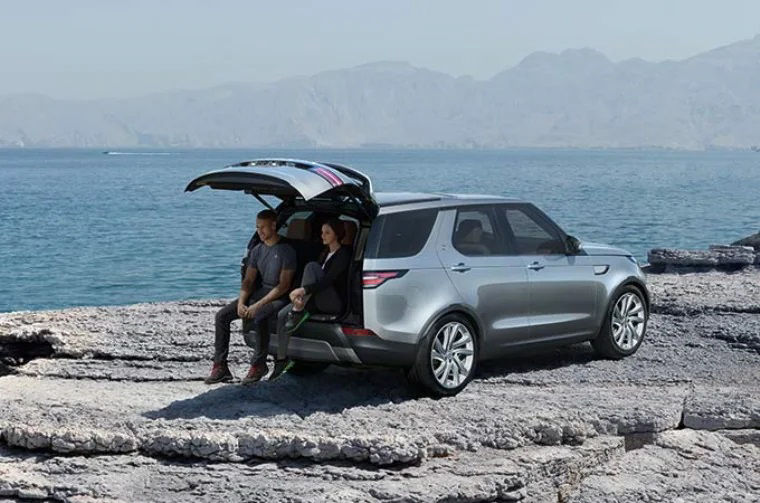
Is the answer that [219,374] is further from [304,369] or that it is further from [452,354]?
[452,354]

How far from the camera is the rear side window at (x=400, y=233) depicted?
905 centimetres

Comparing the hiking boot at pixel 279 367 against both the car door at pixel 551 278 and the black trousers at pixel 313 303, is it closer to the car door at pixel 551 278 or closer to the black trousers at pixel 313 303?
the black trousers at pixel 313 303

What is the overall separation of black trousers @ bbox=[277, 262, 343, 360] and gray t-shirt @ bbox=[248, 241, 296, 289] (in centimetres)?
28

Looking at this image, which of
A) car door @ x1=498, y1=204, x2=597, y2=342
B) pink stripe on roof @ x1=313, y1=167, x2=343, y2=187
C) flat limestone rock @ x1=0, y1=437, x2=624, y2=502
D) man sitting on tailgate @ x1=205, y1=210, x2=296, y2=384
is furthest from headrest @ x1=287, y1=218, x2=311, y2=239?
flat limestone rock @ x1=0, y1=437, x2=624, y2=502

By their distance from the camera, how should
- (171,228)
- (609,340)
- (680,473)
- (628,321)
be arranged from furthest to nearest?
(171,228), (628,321), (609,340), (680,473)

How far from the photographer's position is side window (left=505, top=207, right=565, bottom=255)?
10.5 metres

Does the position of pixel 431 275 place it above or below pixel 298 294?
above

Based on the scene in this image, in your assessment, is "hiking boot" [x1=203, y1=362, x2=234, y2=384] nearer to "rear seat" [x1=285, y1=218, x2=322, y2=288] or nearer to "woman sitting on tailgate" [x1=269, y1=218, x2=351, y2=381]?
"woman sitting on tailgate" [x1=269, y1=218, x2=351, y2=381]

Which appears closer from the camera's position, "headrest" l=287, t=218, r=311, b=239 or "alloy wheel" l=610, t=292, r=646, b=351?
"headrest" l=287, t=218, r=311, b=239

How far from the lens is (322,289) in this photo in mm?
9023

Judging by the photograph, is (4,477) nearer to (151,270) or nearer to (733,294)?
(733,294)

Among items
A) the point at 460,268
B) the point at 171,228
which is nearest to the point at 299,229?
the point at 460,268

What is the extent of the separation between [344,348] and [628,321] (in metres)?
3.63

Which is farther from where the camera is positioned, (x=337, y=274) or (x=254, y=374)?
(x=254, y=374)
